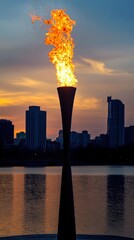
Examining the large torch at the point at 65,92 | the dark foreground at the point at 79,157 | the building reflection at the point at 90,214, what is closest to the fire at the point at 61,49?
the large torch at the point at 65,92

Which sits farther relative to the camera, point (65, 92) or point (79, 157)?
point (79, 157)

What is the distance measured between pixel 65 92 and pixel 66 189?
2484 mm

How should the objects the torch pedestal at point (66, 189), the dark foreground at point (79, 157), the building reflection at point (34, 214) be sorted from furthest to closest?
the dark foreground at point (79, 157) → the building reflection at point (34, 214) → the torch pedestal at point (66, 189)

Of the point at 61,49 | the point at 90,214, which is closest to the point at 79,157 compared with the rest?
the point at 90,214

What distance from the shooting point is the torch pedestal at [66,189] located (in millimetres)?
12977

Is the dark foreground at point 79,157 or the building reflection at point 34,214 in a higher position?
the dark foreground at point 79,157

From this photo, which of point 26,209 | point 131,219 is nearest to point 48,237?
point 131,219

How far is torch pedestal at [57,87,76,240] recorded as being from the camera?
13.0m

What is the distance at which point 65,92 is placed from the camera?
43.4 ft

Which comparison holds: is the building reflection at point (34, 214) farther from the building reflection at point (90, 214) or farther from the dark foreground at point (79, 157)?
the dark foreground at point (79, 157)

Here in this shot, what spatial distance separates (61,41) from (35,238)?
549 centimetres

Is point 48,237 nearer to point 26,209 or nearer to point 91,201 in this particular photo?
point 26,209

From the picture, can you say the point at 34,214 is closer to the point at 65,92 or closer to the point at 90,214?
the point at 90,214

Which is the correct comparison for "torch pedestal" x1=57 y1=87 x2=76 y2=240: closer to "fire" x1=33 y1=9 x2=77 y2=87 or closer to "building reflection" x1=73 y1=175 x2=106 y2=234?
"fire" x1=33 y1=9 x2=77 y2=87
